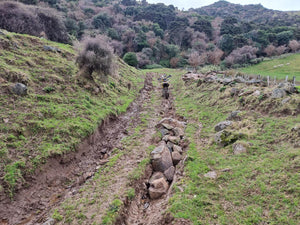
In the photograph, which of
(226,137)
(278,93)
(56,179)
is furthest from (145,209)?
(278,93)

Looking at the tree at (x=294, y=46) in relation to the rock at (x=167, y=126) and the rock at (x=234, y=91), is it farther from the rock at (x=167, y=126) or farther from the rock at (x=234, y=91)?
the rock at (x=167, y=126)

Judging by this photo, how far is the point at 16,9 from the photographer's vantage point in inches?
979

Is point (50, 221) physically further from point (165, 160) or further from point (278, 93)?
point (278, 93)

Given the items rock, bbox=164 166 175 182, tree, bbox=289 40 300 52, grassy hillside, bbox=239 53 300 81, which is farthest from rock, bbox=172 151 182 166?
tree, bbox=289 40 300 52

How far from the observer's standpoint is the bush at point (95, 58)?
17.9 metres

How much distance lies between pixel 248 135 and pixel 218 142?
1.74 metres

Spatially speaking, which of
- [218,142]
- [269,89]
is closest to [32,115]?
[218,142]

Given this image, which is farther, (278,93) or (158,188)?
(278,93)

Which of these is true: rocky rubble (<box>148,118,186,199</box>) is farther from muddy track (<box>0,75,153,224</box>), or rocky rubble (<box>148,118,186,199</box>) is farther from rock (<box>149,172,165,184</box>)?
muddy track (<box>0,75,153,224</box>)

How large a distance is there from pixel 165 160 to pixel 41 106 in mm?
9534

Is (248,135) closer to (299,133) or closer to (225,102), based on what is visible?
(299,133)

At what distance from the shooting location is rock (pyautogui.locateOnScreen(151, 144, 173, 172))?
9.61 metres

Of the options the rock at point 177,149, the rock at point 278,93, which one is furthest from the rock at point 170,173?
the rock at point 278,93

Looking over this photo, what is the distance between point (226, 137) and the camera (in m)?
10.5
